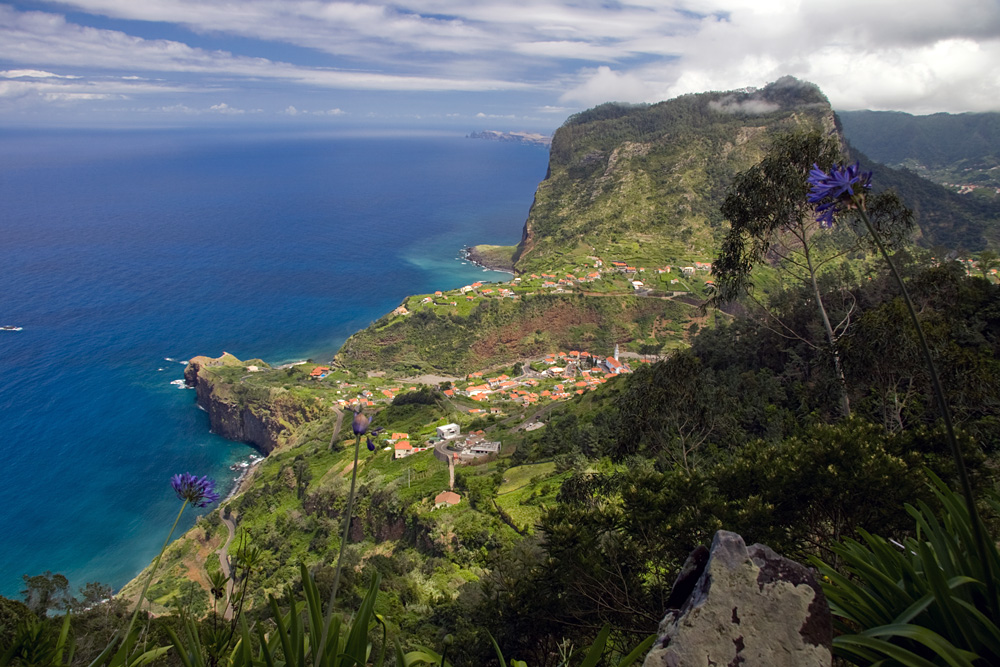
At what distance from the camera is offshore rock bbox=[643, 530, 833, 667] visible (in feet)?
12.0

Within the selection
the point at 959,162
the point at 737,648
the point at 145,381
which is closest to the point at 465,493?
the point at 737,648

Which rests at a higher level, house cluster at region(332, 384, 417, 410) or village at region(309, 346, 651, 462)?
village at region(309, 346, 651, 462)

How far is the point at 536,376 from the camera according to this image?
58250 millimetres

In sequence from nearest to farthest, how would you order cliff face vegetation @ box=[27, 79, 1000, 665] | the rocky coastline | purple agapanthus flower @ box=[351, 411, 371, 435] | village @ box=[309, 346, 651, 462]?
purple agapanthus flower @ box=[351, 411, 371, 435]
cliff face vegetation @ box=[27, 79, 1000, 665]
village @ box=[309, 346, 651, 462]
the rocky coastline

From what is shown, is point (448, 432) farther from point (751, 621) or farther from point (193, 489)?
point (751, 621)

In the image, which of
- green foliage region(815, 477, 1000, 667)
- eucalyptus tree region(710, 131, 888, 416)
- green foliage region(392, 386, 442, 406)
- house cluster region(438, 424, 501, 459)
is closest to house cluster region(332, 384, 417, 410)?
green foliage region(392, 386, 442, 406)

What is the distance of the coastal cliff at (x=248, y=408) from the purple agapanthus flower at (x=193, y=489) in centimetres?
4673

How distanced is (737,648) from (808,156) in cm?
1024

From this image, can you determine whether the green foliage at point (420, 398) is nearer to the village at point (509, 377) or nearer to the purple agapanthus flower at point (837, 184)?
the village at point (509, 377)

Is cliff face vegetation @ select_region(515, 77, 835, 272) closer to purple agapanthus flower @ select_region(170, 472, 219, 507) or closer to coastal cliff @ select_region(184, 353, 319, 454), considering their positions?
coastal cliff @ select_region(184, 353, 319, 454)

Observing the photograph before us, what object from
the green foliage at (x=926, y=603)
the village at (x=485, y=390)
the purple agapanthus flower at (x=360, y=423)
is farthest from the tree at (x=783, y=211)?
the village at (x=485, y=390)

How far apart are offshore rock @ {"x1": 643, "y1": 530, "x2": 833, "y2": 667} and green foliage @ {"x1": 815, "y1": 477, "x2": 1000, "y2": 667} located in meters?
0.22

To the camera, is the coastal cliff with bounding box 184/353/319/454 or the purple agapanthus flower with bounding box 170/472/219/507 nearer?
the purple agapanthus flower with bounding box 170/472/219/507

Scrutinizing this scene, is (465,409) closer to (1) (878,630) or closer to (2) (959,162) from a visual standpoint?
(1) (878,630)
